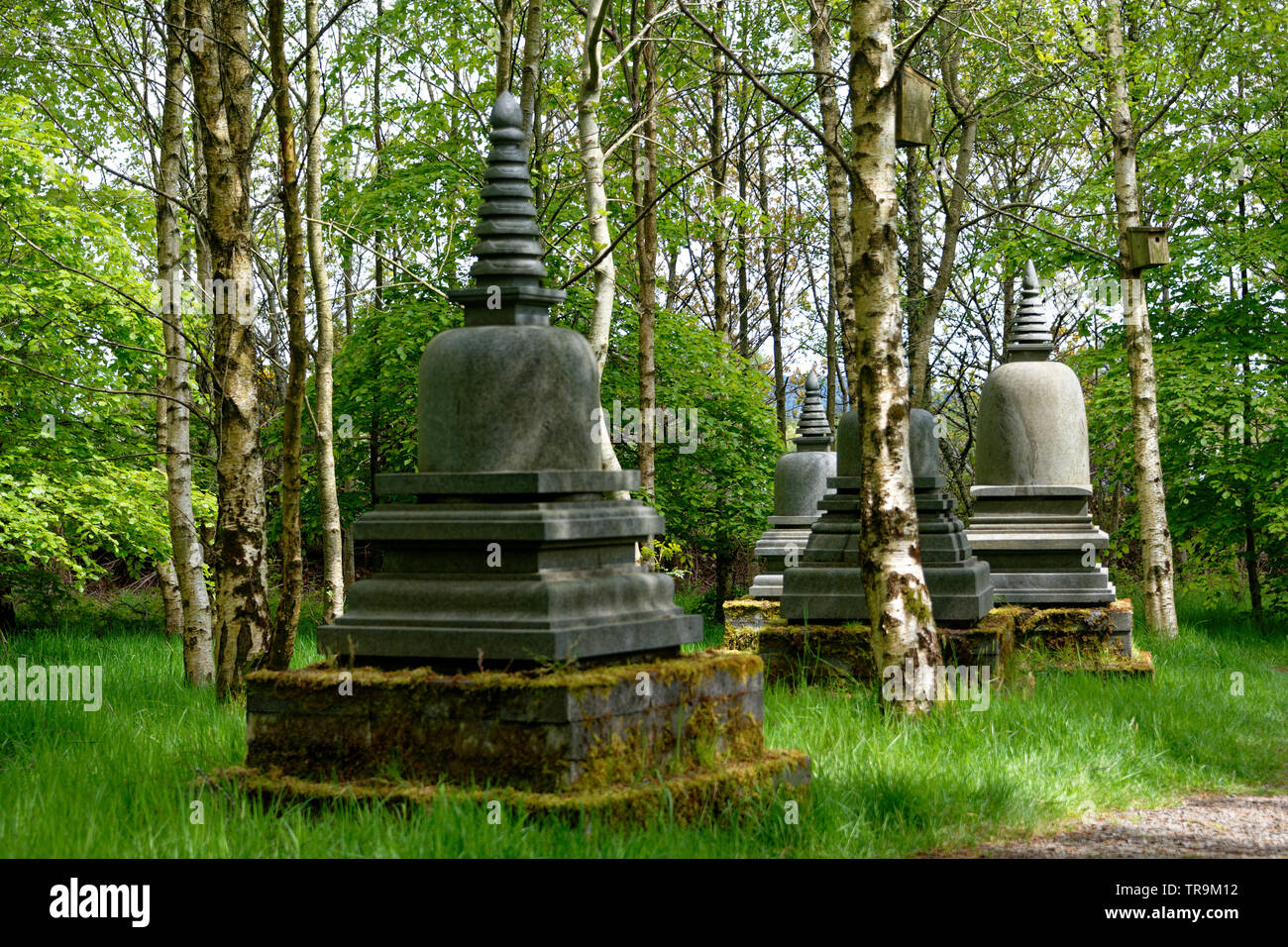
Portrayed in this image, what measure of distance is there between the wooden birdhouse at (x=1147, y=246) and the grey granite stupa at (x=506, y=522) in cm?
833

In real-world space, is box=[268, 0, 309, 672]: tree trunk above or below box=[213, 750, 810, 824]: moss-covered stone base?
above

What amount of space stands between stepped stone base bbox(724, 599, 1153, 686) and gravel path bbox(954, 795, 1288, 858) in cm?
191

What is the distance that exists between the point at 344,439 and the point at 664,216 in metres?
5.84

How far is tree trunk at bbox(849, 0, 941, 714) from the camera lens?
7438 mm

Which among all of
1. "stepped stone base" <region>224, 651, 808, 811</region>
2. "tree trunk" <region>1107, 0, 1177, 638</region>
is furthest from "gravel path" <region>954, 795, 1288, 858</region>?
"tree trunk" <region>1107, 0, 1177, 638</region>

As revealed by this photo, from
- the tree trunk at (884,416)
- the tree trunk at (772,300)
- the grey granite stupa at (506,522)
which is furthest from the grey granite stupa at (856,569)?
the tree trunk at (772,300)

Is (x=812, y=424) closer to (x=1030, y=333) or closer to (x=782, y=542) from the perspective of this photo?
(x=782, y=542)

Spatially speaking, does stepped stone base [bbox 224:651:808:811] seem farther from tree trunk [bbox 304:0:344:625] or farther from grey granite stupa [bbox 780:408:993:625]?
tree trunk [bbox 304:0:344:625]

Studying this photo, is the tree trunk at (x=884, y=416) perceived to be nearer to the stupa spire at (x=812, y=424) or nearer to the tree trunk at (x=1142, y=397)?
the stupa spire at (x=812, y=424)

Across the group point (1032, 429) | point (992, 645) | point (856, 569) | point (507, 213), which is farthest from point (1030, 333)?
point (507, 213)

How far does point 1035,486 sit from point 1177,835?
5.79 metres

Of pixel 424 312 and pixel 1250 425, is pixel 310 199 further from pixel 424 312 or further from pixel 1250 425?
pixel 1250 425

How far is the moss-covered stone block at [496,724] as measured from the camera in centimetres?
503

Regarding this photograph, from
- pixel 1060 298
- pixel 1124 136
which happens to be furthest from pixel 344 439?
pixel 1060 298
